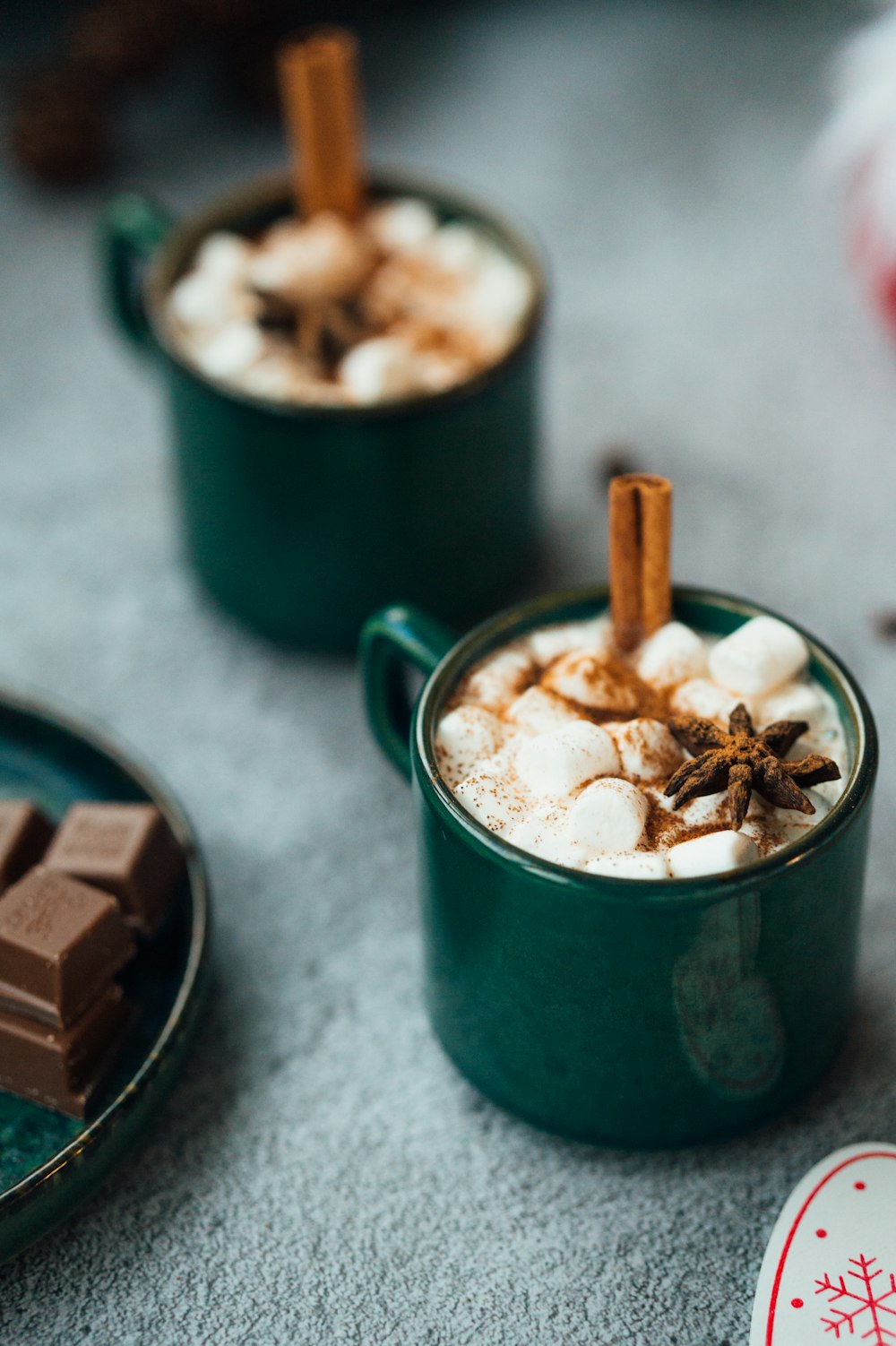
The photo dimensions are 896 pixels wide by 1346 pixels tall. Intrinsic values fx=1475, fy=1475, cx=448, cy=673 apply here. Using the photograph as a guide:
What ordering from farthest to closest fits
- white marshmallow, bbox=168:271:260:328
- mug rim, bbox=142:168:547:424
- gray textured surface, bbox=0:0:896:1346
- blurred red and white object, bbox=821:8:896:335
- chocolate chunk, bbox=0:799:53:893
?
blurred red and white object, bbox=821:8:896:335, white marshmallow, bbox=168:271:260:328, mug rim, bbox=142:168:547:424, chocolate chunk, bbox=0:799:53:893, gray textured surface, bbox=0:0:896:1346

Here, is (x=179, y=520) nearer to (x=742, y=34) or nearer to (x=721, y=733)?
(x=721, y=733)

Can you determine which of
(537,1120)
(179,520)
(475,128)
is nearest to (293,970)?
(537,1120)

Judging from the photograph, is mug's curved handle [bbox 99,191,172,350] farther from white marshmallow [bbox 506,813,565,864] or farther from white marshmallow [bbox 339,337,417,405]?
white marshmallow [bbox 506,813,565,864]

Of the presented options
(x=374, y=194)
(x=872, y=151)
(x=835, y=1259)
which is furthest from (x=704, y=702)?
(x=872, y=151)

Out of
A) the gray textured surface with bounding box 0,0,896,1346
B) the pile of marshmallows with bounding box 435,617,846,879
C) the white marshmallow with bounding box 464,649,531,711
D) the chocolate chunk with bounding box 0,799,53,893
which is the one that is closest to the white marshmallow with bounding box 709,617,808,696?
the pile of marshmallows with bounding box 435,617,846,879

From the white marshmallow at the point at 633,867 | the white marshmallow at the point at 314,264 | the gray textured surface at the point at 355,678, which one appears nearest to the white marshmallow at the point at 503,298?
the white marshmallow at the point at 314,264
